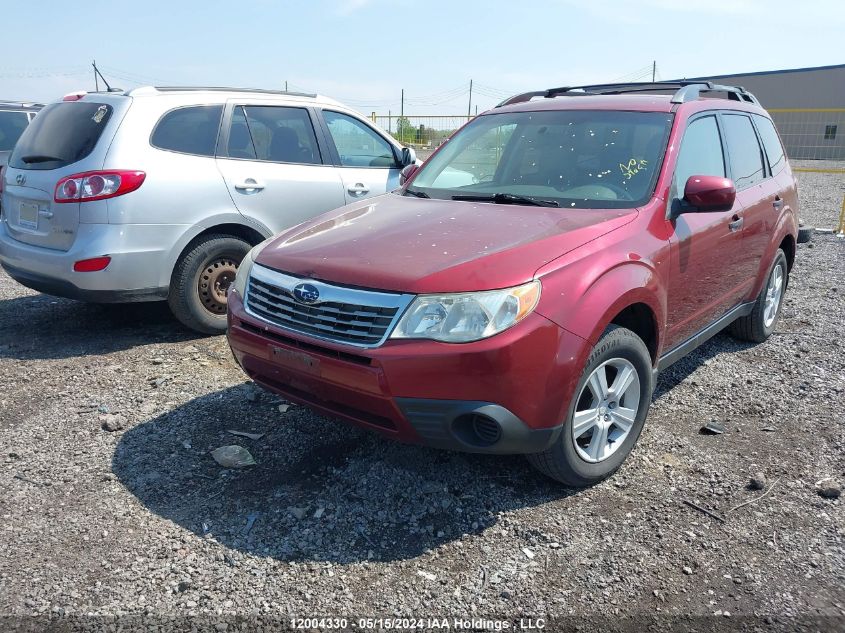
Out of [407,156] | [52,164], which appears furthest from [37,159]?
[407,156]

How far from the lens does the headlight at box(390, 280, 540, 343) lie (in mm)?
2607

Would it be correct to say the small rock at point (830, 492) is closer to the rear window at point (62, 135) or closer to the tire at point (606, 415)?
the tire at point (606, 415)

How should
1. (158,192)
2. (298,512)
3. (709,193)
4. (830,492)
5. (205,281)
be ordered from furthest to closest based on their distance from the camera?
(205,281)
(158,192)
(709,193)
(830,492)
(298,512)

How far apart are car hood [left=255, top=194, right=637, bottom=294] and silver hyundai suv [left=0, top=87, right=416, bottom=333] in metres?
1.70

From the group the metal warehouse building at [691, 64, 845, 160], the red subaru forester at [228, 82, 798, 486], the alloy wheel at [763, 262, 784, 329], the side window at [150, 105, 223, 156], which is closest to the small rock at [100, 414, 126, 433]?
the red subaru forester at [228, 82, 798, 486]

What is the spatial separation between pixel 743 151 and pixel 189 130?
159 inches

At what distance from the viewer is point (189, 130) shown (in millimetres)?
5129

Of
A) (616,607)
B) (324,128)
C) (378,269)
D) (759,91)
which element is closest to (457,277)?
(378,269)

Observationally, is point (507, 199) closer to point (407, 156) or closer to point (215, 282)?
point (215, 282)

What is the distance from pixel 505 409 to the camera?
8.60 feet

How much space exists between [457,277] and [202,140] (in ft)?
10.9

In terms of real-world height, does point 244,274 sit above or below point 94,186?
below

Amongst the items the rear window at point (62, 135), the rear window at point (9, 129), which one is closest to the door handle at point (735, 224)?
the rear window at point (62, 135)

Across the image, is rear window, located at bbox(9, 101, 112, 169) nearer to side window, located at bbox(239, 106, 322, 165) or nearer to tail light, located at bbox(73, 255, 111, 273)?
tail light, located at bbox(73, 255, 111, 273)
